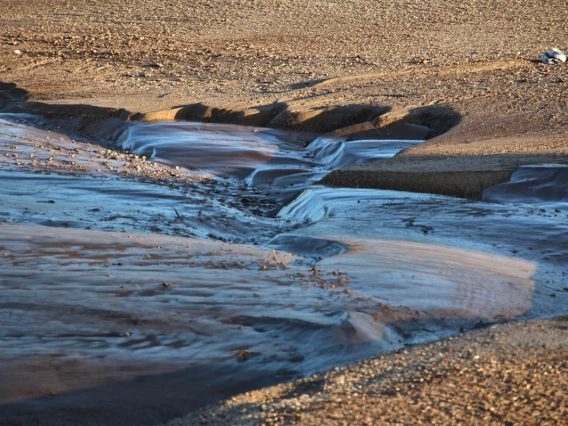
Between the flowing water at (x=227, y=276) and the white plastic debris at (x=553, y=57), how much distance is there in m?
4.50

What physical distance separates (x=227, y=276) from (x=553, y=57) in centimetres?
733

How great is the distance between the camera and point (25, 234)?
14.7 feet

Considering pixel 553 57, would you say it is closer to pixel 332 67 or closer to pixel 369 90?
pixel 369 90

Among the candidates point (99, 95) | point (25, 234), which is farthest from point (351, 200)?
Result: point (99, 95)

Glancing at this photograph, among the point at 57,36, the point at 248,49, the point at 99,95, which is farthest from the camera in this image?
the point at 57,36

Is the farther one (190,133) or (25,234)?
(190,133)

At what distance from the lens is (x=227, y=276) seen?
3971 millimetres

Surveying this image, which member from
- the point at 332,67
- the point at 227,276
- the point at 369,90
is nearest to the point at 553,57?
the point at 369,90

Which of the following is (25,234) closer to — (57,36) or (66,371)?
(66,371)

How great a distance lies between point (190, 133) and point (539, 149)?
140 inches

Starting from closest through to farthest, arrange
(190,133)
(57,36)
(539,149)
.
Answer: (539,149) → (190,133) → (57,36)

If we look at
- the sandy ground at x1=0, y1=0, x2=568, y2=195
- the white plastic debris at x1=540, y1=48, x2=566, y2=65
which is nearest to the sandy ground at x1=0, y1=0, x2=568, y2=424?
the sandy ground at x1=0, y1=0, x2=568, y2=195

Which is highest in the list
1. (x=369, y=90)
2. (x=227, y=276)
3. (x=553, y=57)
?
(x=553, y=57)

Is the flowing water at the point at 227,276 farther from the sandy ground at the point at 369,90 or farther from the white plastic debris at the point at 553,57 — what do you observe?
the white plastic debris at the point at 553,57
